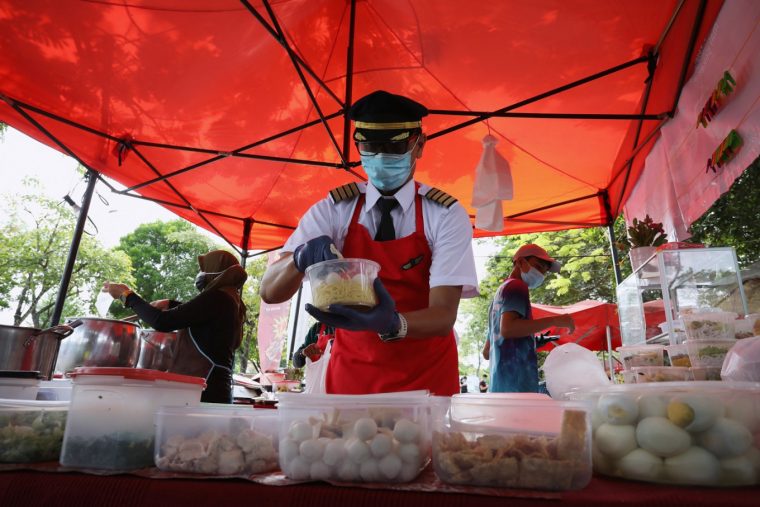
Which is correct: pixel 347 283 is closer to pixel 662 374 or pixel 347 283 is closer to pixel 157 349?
pixel 662 374

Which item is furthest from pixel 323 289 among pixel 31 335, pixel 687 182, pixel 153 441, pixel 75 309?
pixel 75 309

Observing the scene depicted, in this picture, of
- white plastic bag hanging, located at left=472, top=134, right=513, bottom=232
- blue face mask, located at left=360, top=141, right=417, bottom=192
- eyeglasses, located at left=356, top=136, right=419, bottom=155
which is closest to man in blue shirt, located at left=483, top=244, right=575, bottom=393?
white plastic bag hanging, located at left=472, top=134, right=513, bottom=232

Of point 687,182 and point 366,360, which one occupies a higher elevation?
point 687,182

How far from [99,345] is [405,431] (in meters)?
A: 2.29

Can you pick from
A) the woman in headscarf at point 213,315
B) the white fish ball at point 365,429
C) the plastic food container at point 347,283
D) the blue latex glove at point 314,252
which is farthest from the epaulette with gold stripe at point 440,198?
the woman in headscarf at point 213,315

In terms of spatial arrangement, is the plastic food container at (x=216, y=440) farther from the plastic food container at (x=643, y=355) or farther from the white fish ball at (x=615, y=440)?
the plastic food container at (x=643, y=355)

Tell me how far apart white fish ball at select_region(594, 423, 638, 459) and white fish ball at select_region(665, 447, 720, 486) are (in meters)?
0.07

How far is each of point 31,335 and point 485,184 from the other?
3643 millimetres

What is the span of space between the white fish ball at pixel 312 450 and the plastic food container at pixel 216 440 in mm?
146

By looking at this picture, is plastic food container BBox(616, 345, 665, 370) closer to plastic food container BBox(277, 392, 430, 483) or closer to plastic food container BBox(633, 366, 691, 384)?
plastic food container BBox(633, 366, 691, 384)

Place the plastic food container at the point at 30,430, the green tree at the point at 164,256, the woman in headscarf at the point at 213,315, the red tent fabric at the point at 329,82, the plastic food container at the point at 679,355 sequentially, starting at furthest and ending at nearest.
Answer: the green tree at the point at 164,256, the red tent fabric at the point at 329,82, the woman in headscarf at the point at 213,315, the plastic food container at the point at 679,355, the plastic food container at the point at 30,430

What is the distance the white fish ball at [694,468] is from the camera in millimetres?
808

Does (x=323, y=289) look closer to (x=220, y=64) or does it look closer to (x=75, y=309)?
(x=220, y=64)

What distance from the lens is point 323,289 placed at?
50.3 inches
